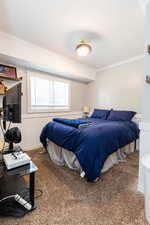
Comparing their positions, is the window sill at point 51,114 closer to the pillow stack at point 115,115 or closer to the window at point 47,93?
the window at point 47,93

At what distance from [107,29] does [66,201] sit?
8.61 feet

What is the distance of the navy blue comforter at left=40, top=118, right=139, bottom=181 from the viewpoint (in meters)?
1.61

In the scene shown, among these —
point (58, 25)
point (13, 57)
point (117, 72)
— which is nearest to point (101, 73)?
point (117, 72)

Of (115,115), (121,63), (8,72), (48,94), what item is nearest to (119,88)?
(121,63)

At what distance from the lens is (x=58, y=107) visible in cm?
365

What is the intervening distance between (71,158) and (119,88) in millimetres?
2528

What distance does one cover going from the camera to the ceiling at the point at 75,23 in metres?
1.62

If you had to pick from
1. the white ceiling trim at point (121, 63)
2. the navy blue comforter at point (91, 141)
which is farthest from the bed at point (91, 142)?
the white ceiling trim at point (121, 63)

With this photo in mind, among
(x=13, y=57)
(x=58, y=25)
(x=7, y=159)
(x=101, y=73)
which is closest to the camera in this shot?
(x=7, y=159)

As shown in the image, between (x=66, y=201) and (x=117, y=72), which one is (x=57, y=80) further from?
(x=66, y=201)

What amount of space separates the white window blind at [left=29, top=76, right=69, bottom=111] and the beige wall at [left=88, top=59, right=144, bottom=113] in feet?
3.52

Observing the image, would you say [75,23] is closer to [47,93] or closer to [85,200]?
[47,93]

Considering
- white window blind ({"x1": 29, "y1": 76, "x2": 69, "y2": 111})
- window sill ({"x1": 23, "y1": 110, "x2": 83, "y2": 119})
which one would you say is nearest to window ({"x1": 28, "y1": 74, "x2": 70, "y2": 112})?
white window blind ({"x1": 29, "y1": 76, "x2": 69, "y2": 111})

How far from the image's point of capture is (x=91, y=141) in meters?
1.68
